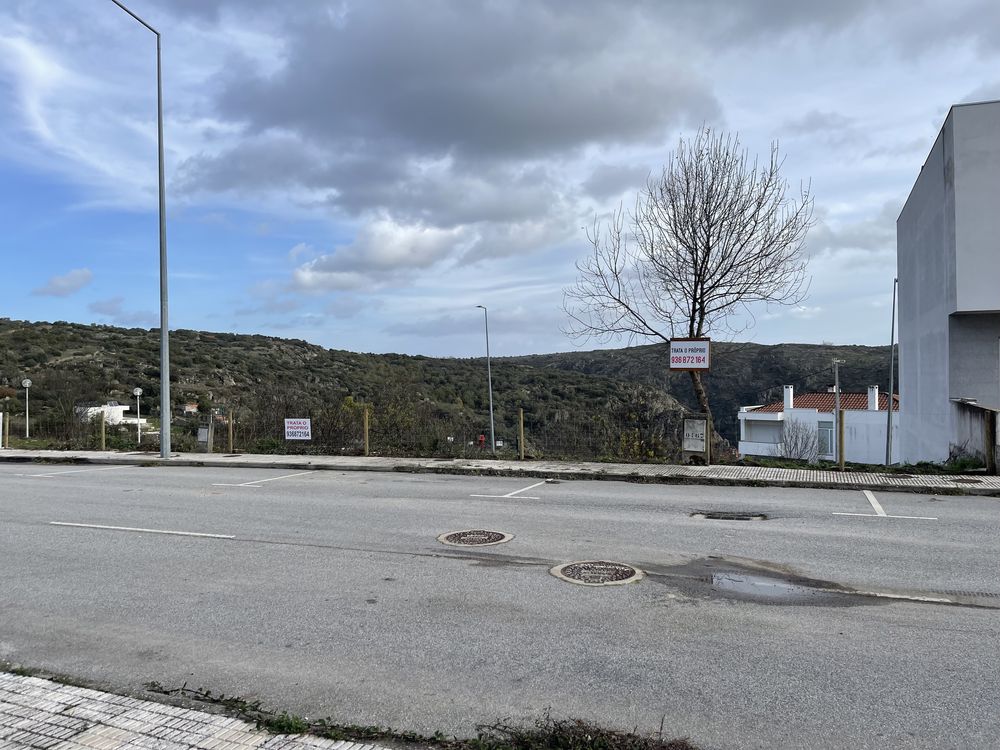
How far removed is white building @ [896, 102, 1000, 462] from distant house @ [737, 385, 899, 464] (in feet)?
72.0

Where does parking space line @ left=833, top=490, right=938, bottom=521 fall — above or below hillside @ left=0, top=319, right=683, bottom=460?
below

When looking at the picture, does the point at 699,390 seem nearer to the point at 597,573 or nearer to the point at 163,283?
the point at 597,573

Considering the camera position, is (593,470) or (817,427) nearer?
(593,470)

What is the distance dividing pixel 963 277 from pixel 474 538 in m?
15.3

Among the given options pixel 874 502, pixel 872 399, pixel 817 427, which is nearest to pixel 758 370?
pixel 817 427

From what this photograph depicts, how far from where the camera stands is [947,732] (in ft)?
12.9

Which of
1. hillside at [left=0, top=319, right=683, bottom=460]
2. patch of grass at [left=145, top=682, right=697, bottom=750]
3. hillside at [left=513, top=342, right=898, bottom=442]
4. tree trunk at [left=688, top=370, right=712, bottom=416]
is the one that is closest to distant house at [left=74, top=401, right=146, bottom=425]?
hillside at [left=0, top=319, right=683, bottom=460]

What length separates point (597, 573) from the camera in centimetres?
725

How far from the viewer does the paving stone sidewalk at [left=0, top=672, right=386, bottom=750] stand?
371 centimetres

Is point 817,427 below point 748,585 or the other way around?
below

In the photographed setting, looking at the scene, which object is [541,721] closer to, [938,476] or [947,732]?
[947,732]

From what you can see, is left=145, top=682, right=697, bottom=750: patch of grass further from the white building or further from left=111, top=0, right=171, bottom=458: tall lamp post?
left=111, top=0, right=171, bottom=458: tall lamp post

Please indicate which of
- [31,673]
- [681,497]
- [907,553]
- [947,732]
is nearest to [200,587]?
[31,673]

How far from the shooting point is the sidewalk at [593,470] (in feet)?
43.8
